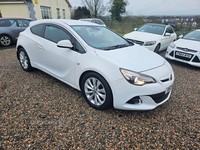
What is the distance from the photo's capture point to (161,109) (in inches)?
106

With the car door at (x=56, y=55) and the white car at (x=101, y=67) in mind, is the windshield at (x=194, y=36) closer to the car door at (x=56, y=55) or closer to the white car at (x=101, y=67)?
the white car at (x=101, y=67)

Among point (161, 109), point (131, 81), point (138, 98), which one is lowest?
point (161, 109)

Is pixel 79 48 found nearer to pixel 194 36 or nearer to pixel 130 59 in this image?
pixel 130 59

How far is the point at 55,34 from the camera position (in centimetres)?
300

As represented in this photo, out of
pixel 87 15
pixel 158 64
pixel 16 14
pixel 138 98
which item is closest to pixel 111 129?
pixel 138 98

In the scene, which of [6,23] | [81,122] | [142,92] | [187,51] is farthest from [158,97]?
[6,23]

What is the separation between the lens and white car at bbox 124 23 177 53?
226 inches

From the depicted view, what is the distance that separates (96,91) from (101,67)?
18.8 inches

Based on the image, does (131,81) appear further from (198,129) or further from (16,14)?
(16,14)

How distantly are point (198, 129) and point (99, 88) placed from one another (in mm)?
1782

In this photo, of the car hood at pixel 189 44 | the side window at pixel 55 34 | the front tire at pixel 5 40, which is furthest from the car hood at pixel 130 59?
the front tire at pixel 5 40

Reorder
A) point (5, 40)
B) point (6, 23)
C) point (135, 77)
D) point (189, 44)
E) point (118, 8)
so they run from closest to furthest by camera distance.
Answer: point (135, 77) < point (189, 44) < point (5, 40) < point (6, 23) < point (118, 8)

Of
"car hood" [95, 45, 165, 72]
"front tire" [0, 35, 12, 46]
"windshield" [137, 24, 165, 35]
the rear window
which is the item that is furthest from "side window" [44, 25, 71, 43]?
the rear window

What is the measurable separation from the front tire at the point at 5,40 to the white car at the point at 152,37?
6225mm
